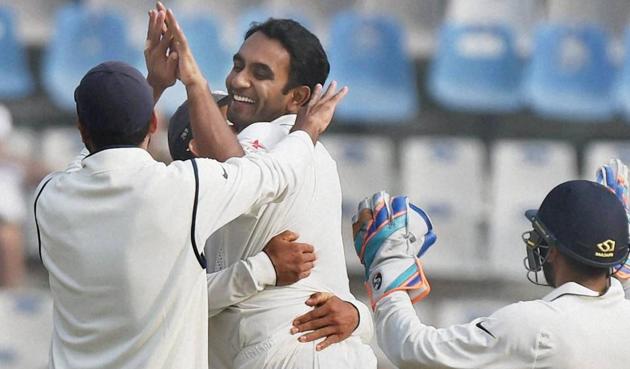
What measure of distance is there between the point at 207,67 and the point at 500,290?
241cm

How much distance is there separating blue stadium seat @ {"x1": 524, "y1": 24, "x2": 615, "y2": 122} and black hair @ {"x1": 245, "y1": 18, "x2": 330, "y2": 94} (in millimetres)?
4533

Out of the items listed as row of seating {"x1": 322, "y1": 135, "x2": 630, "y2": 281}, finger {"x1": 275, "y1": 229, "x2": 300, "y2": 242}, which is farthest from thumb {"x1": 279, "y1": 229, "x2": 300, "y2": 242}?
row of seating {"x1": 322, "y1": 135, "x2": 630, "y2": 281}

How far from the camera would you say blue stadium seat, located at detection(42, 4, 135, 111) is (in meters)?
8.69

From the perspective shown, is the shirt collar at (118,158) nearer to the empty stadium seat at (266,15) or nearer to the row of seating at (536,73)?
the row of seating at (536,73)

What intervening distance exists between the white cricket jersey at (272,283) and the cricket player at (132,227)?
28cm

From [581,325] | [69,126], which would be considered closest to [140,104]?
[581,325]

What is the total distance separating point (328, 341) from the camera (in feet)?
12.7

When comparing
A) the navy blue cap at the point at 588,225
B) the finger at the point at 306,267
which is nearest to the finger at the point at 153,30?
the finger at the point at 306,267

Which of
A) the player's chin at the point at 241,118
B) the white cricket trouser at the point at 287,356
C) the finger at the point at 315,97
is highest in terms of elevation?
the finger at the point at 315,97

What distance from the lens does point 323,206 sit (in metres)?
3.99

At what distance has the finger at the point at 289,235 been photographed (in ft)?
12.7

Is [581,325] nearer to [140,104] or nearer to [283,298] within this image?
[283,298]

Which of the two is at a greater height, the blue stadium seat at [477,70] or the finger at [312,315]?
the blue stadium seat at [477,70]

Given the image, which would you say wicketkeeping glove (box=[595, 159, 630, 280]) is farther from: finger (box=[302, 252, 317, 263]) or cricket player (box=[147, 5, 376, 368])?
finger (box=[302, 252, 317, 263])
